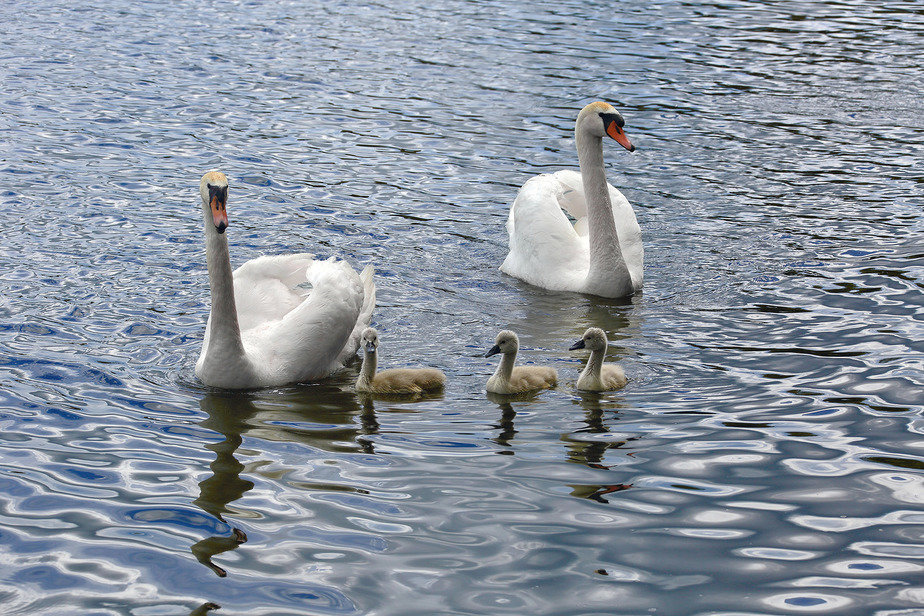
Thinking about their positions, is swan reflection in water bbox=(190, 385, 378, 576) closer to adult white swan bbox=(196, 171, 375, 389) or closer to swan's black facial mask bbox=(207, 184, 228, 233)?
adult white swan bbox=(196, 171, 375, 389)

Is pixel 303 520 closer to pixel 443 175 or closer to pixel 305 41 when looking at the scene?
pixel 443 175

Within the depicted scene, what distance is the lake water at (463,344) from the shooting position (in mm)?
5406

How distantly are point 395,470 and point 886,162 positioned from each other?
893cm

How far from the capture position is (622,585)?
521 cm

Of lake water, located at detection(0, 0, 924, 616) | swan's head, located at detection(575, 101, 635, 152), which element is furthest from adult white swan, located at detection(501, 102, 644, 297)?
lake water, located at detection(0, 0, 924, 616)

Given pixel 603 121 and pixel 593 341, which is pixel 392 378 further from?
pixel 603 121

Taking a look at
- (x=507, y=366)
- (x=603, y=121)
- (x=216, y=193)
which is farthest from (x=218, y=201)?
(x=603, y=121)

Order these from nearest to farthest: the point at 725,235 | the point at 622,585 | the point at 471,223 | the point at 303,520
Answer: the point at 622,585 → the point at 303,520 → the point at 725,235 → the point at 471,223

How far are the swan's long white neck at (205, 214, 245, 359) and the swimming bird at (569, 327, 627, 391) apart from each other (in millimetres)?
2266

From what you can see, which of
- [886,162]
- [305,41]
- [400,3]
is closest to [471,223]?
[886,162]

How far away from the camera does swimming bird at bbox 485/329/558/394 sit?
763 cm

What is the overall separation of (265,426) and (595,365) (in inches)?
85.6

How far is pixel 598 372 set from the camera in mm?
7648

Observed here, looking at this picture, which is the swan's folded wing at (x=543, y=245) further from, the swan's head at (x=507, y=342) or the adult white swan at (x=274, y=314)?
the swan's head at (x=507, y=342)
